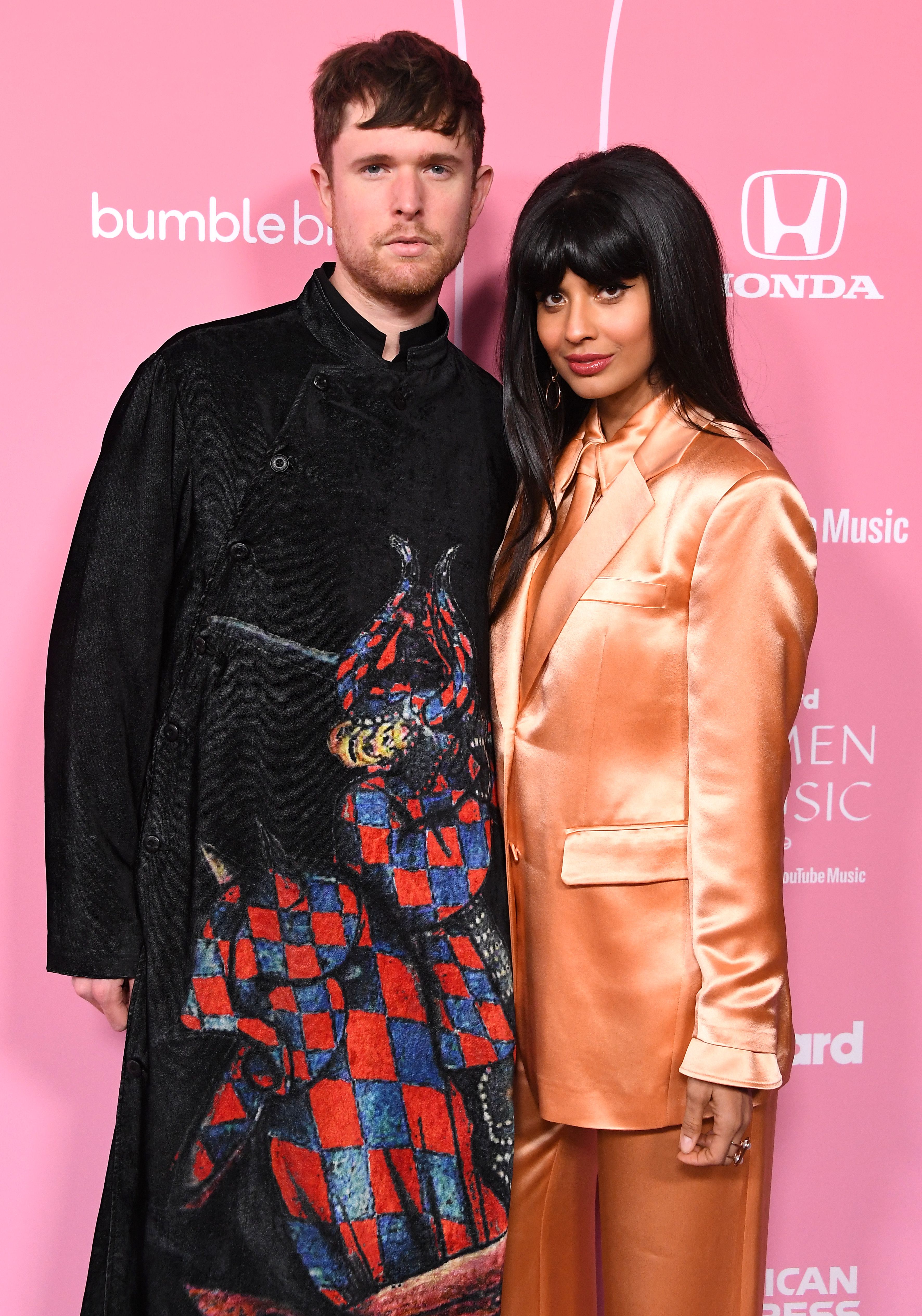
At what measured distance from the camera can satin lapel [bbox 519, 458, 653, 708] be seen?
146 centimetres

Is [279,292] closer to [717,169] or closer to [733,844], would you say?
[717,169]

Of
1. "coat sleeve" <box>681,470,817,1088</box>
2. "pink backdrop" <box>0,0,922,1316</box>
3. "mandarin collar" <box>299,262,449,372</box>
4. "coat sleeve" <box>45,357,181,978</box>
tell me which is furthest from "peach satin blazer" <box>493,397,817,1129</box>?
"pink backdrop" <box>0,0,922,1316</box>

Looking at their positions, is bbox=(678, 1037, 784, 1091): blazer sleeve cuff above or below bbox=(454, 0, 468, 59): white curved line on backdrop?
below

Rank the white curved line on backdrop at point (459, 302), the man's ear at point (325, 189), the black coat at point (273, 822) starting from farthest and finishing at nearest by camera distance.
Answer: the white curved line on backdrop at point (459, 302)
the man's ear at point (325, 189)
the black coat at point (273, 822)

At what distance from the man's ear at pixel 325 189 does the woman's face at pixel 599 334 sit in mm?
330

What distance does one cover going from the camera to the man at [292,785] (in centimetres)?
148

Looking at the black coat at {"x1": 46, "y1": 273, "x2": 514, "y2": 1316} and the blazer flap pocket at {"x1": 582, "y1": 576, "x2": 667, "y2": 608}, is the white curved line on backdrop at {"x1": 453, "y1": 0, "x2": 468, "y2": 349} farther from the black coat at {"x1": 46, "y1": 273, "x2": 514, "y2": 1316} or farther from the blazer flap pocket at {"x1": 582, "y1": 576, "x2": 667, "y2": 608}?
the blazer flap pocket at {"x1": 582, "y1": 576, "x2": 667, "y2": 608}

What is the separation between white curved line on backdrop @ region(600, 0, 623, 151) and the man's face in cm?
52

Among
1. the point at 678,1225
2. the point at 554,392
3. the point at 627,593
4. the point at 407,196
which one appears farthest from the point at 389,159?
the point at 678,1225

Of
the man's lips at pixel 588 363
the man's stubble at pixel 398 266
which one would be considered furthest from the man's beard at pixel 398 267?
the man's lips at pixel 588 363

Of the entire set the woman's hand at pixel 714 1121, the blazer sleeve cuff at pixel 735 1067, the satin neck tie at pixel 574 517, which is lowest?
the woman's hand at pixel 714 1121

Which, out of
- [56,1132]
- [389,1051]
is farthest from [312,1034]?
[56,1132]

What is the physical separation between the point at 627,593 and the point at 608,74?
1053mm

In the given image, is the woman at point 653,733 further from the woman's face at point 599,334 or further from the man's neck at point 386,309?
the man's neck at point 386,309
